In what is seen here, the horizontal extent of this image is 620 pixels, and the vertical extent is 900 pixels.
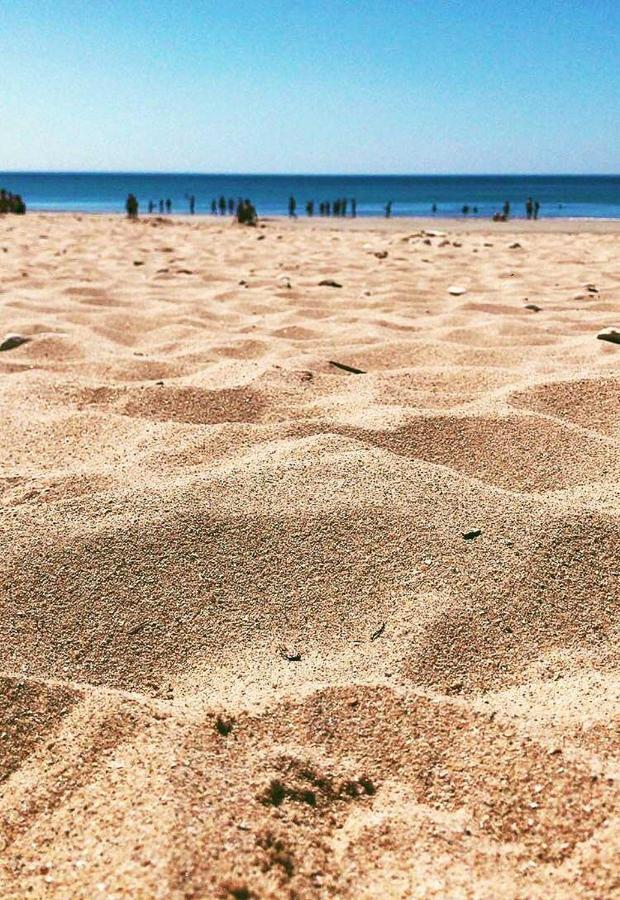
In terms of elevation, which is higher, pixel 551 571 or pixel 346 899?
pixel 551 571

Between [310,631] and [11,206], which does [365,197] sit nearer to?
[11,206]

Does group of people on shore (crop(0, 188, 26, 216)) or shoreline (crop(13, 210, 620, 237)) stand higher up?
group of people on shore (crop(0, 188, 26, 216))

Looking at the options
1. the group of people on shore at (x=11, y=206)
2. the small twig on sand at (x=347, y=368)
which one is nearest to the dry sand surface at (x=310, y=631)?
the small twig on sand at (x=347, y=368)

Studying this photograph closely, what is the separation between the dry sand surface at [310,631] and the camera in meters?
1.03

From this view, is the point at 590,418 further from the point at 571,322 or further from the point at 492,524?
the point at 571,322

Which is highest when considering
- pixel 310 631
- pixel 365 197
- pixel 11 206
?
pixel 365 197

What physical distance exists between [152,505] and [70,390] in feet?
3.77

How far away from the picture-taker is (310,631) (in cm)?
151

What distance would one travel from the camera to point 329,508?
1.83 m

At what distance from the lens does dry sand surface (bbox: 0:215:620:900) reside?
103 centimetres

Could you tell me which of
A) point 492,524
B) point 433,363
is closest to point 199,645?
point 492,524

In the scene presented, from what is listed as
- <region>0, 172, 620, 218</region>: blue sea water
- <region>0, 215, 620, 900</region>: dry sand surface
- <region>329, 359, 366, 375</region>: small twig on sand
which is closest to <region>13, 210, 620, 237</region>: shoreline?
<region>0, 172, 620, 218</region>: blue sea water

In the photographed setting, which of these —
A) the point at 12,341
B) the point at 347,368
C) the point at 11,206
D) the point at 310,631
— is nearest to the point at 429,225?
the point at 11,206

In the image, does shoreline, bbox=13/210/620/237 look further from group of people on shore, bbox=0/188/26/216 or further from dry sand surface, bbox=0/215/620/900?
dry sand surface, bbox=0/215/620/900
